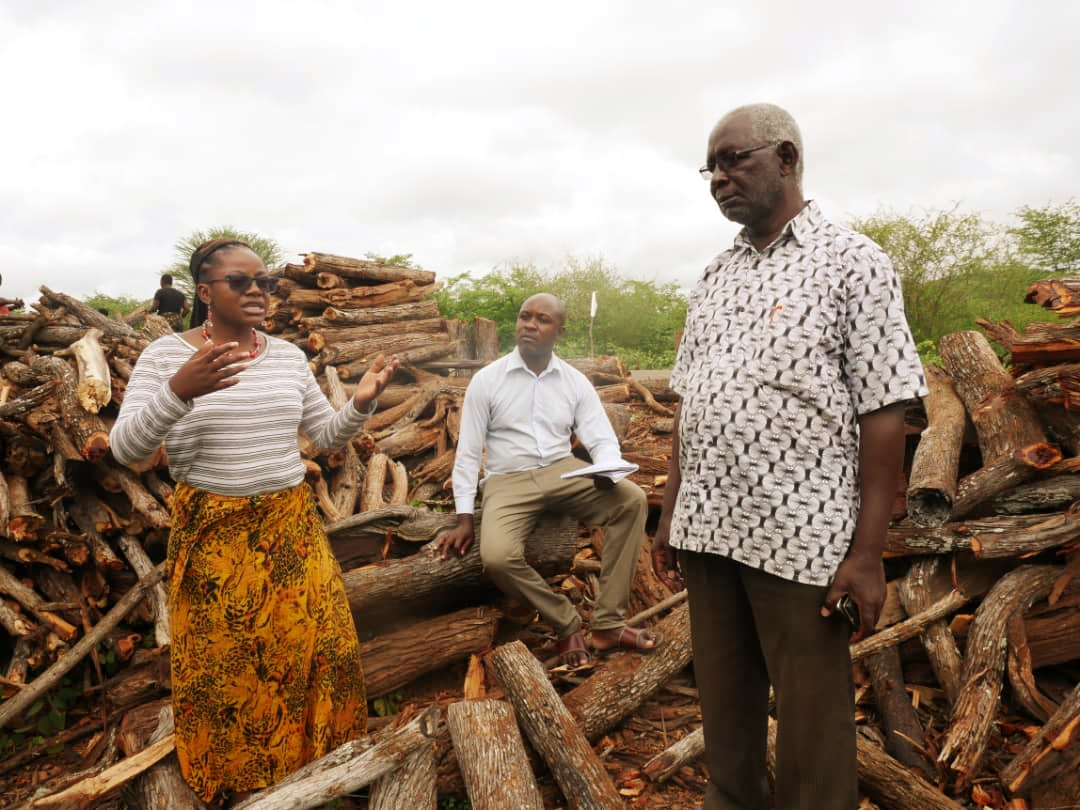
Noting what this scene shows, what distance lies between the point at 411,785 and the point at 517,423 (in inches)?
84.8

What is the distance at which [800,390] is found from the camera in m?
2.07

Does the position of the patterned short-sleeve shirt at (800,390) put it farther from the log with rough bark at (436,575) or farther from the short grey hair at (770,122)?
the log with rough bark at (436,575)

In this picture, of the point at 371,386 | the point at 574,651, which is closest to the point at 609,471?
the point at 574,651

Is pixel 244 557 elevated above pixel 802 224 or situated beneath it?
situated beneath

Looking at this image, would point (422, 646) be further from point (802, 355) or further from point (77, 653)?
point (802, 355)

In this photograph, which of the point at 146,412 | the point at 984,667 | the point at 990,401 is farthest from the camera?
the point at 990,401

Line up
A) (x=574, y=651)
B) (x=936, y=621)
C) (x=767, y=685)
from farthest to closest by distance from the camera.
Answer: (x=574, y=651) < (x=936, y=621) < (x=767, y=685)

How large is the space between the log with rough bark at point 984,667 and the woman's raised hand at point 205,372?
11.3 ft

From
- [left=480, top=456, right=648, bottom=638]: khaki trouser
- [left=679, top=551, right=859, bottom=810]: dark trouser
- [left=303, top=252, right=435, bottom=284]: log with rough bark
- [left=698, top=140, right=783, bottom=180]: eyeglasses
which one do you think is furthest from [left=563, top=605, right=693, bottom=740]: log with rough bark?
[left=303, top=252, right=435, bottom=284]: log with rough bark

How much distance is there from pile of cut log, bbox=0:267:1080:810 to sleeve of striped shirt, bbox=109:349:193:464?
5.01 feet

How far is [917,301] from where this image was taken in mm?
17797

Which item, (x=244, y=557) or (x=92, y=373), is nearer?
(x=244, y=557)

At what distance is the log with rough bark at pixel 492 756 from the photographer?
9.73ft

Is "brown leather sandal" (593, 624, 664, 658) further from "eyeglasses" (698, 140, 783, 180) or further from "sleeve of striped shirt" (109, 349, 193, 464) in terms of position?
"eyeglasses" (698, 140, 783, 180)
